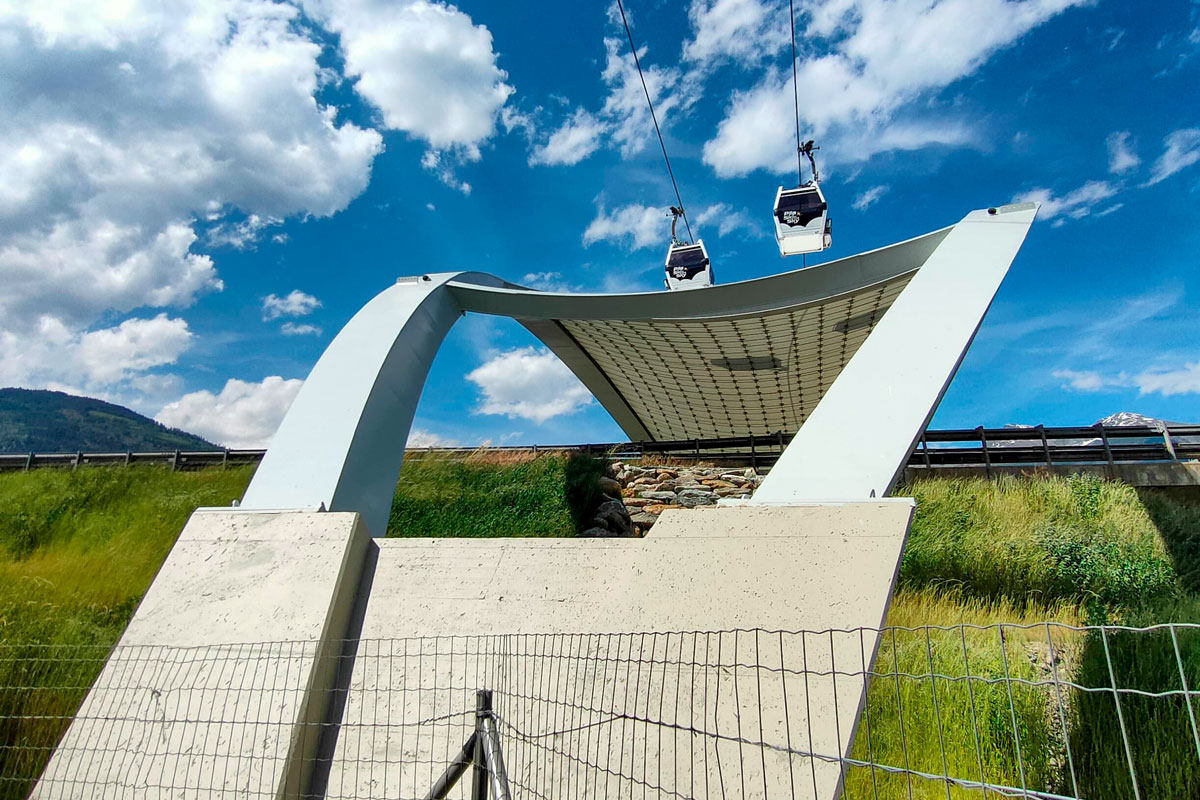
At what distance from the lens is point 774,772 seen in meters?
3.25

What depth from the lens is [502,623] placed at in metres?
4.31

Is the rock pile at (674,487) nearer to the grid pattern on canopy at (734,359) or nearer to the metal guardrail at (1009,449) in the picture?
the metal guardrail at (1009,449)

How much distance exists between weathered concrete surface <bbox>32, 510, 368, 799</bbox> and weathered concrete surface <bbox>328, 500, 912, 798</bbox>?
0.32 m

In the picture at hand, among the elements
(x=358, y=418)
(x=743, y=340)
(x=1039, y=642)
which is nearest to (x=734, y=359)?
(x=743, y=340)

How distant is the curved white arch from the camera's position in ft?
16.9

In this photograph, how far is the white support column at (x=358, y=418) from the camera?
552 cm

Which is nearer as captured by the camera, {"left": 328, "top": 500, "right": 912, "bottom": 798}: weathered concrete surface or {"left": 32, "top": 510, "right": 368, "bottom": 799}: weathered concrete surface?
{"left": 328, "top": 500, "right": 912, "bottom": 798}: weathered concrete surface

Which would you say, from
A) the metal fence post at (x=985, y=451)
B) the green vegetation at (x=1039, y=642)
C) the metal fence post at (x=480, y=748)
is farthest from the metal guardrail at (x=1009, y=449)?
the metal fence post at (x=480, y=748)

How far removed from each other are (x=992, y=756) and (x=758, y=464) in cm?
789

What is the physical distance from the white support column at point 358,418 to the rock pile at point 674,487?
4843 millimetres

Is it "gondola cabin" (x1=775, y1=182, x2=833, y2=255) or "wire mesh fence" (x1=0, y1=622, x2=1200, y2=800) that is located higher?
"gondola cabin" (x1=775, y1=182, x2=833, y2=255)

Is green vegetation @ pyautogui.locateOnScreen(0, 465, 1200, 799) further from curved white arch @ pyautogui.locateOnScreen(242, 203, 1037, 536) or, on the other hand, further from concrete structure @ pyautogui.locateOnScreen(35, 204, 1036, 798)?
curved white arch @ pyautogui.locateOnScreen(242, 203, 1037, 536)

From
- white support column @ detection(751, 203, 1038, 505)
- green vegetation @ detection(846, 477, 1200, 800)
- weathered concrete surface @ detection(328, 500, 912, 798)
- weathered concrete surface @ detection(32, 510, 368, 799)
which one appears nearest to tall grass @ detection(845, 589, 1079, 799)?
green vegetation @ detection(846, 477, 1200, 800)

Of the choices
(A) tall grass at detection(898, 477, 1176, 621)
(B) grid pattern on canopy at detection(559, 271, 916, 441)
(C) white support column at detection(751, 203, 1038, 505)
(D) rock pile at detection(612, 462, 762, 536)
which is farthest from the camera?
(D) rock pile at detection(612, 462, 762, 536)
